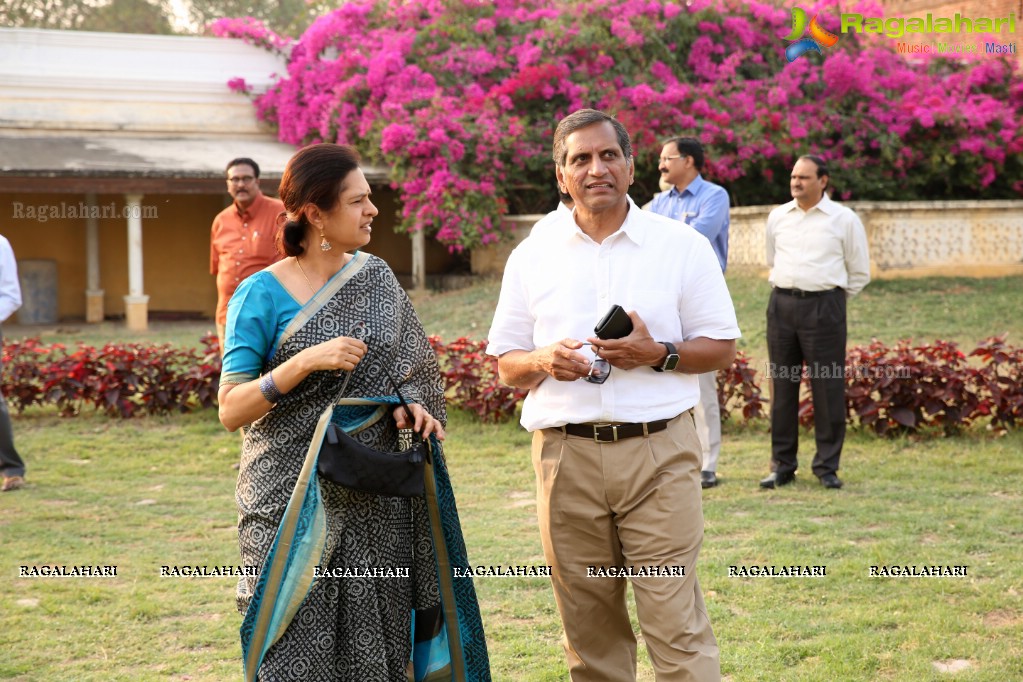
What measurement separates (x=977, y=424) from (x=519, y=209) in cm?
1210

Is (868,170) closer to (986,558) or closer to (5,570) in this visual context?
(986,558)

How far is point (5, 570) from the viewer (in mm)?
5535

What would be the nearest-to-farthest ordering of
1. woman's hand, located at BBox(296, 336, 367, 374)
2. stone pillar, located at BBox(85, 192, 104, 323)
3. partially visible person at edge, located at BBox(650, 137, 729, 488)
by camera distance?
woman's hand, located at BBox(296, 336, 367, 374), partially visible person at edge, located at BBox(650, 137, 729, 488), stone pillar, located at BBox(85, 192, 104, 323)

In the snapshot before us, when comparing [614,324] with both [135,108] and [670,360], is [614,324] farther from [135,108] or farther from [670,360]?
[135,108]

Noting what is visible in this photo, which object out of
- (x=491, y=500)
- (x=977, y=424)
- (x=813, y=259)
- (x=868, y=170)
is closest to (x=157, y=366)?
(x=491, y=500)

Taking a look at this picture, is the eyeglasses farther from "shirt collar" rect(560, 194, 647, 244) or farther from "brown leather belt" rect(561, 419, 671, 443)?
"shirt collar" rect(560, 194, 647, 244)

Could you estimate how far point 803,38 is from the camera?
62.7 ft

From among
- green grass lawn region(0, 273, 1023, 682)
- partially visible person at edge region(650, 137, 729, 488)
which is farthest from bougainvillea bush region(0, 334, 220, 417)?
partially visible person at edge region(650, 137, 729, 488)

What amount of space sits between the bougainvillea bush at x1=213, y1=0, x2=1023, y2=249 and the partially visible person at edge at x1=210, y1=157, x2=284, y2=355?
35.1 feet

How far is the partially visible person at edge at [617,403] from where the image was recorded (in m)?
3.07

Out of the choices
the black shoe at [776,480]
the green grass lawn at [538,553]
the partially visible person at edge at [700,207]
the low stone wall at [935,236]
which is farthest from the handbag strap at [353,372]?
the low stone wall at [935,236]

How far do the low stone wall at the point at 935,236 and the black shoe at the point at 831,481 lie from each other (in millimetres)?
8699

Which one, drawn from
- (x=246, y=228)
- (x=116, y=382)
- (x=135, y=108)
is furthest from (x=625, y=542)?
(x=135, y=108)

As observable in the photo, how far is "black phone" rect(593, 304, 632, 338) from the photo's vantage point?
3.01 meters
